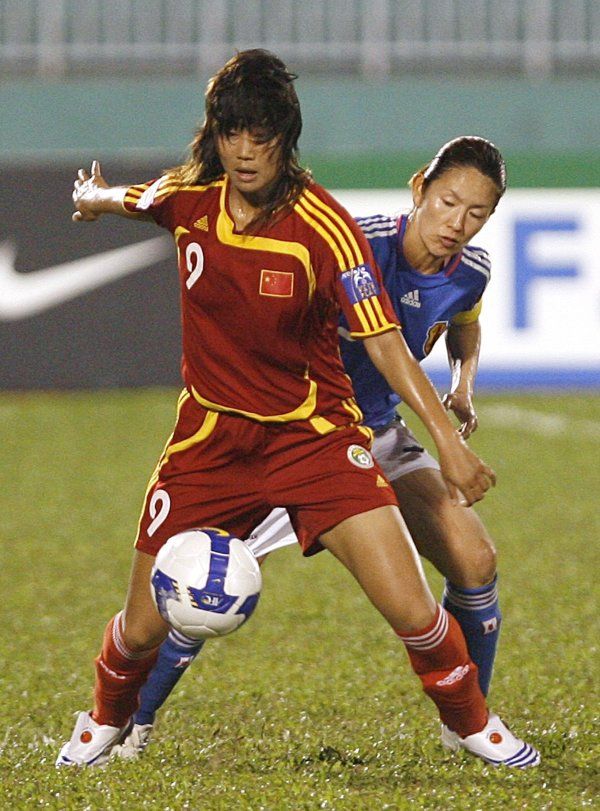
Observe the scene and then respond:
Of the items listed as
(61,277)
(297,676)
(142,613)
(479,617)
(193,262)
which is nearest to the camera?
(193,262)

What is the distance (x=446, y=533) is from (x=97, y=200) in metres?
1.23

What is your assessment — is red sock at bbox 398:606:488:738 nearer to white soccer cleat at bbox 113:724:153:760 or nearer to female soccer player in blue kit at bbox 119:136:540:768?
female soccer player in blue kit at bbox 119:136:540:768

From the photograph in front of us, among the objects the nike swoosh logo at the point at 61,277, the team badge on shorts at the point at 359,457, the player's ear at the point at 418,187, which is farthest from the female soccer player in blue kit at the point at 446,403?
the nike swoosh logo at the point at 61,277

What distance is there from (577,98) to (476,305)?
31.4ft

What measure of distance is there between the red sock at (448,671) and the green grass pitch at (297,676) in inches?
5.8

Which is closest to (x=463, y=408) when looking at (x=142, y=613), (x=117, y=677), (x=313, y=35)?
(x=142, y=613)

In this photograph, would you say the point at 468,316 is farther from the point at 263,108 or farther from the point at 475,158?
the point at 263,108

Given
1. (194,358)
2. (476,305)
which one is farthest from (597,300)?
(194,358)

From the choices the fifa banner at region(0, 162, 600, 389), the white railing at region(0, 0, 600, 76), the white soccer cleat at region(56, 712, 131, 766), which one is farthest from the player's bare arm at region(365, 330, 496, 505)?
the white railing at region(0, 0, 600, 76)

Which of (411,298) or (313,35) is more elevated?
(411,298)

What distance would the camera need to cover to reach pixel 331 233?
344 cm

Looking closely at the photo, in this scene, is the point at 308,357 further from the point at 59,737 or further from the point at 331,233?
the point at 59,737

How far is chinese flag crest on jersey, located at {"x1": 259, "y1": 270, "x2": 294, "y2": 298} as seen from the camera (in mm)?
3459

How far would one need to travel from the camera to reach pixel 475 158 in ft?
12.1
